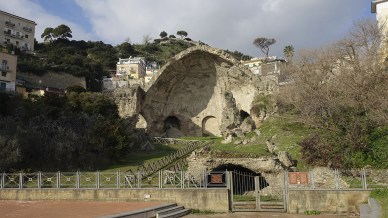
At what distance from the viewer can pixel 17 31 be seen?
82.2m

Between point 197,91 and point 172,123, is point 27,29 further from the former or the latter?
point 197,91

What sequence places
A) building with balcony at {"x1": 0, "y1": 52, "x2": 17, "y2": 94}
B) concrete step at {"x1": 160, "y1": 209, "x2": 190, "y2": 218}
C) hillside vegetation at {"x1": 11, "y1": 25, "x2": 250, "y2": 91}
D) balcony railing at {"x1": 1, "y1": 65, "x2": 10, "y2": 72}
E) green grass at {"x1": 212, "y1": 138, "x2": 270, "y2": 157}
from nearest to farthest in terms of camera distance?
1. concrete step at {"x1": 160, "y1": 209, "x2": 190, "y2": 218}
2. green grass at {"x1": 212, "y1": 138, "x2": 270, "y2": 157}
3. balcony railing at {"x1": 1, "y1": 65, "x2": 10, "y2": 72}
4. building with balcony at {"x1": 0, "y1": 52, "x2": 17, "y2": 94}
5. hillside vegetation at {"x1": 11, "y1": 25, "x2": 250, "y2": 91}

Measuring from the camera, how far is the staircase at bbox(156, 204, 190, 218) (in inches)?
564

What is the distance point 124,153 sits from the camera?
31609 millimetres

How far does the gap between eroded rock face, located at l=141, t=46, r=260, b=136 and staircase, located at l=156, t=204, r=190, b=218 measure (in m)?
31.5

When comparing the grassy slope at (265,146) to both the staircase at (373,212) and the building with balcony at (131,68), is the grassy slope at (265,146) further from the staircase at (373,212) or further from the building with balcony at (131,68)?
the building with balcony at (131,68)

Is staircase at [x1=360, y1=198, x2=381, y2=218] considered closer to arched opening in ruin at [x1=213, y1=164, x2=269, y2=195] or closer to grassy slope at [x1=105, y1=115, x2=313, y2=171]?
arched opening in ruin at [x1=213, y1=164, x2=269, y2=195]

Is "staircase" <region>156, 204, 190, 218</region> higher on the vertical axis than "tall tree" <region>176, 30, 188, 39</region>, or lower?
lower

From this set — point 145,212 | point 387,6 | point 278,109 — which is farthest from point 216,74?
point 145,212

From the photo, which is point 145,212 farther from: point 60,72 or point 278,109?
point 60,72

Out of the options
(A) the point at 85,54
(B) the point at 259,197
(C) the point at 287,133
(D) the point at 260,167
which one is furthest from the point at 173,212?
(A) the point at 85,54

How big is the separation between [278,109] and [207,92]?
16410 mm

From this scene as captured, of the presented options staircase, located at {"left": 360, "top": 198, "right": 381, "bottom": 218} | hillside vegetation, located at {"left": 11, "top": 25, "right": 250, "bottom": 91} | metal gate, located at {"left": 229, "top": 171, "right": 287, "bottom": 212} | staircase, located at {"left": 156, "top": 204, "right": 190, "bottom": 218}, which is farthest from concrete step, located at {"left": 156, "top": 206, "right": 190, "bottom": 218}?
hillside vegetation, located at {"left": 11, "top": 25, "right": 250, "bottom": 91}

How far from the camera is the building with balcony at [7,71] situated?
54.9m
